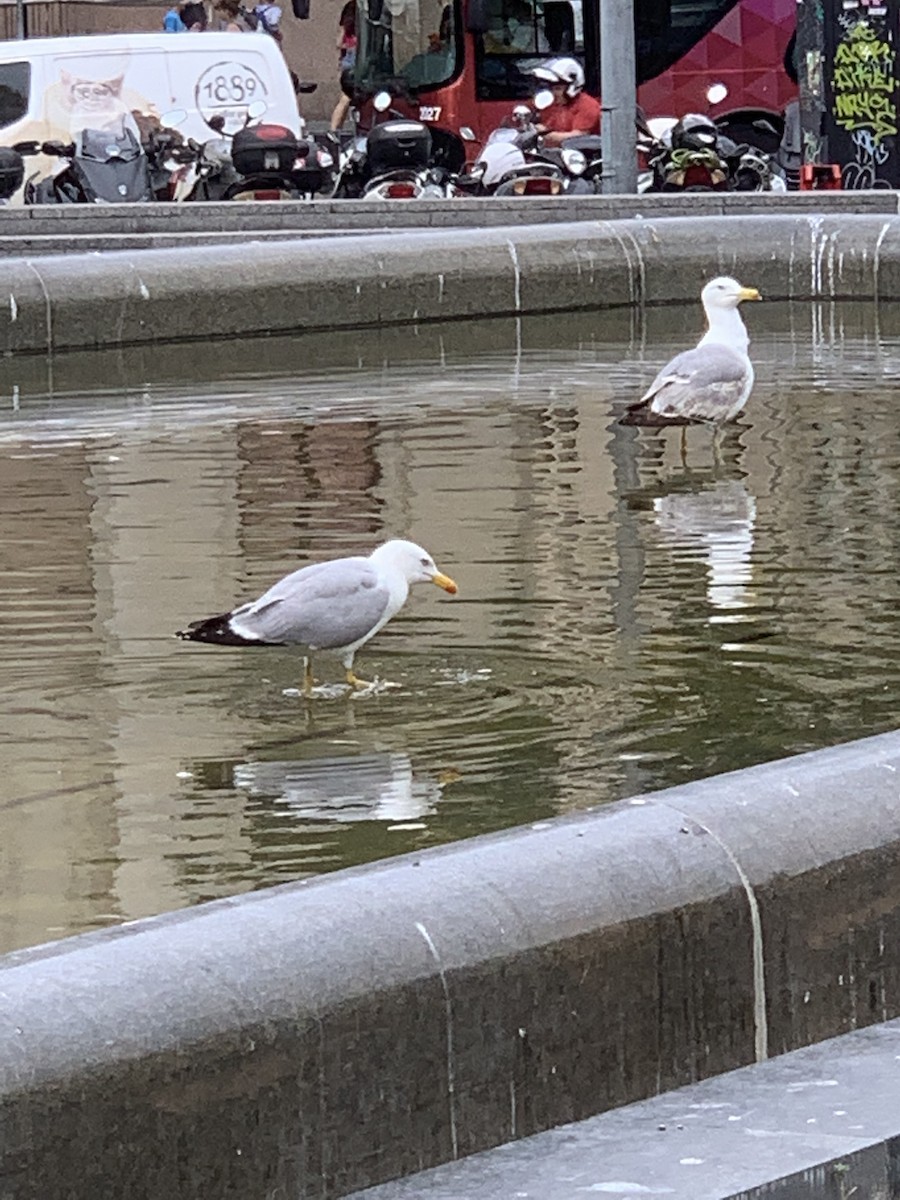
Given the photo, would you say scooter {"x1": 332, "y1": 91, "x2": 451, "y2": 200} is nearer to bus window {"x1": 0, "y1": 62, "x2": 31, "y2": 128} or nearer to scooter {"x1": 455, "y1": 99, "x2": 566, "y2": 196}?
scooter {"x1": 455, "y1": 99, "x2": 566, "y2": 196}

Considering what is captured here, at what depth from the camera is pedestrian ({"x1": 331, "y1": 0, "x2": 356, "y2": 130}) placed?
28.7 m

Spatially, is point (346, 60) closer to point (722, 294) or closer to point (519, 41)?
point (519, 41)

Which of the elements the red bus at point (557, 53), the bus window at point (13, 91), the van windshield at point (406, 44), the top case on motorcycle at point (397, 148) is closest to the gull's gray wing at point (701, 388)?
the top case on motorcycle at point (397, 148)

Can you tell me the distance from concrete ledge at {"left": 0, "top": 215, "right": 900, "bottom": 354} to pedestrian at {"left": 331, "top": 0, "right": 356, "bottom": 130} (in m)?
12.8

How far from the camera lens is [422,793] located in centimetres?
555

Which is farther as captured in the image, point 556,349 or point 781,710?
point 556,349

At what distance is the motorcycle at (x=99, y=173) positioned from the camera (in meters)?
21.7

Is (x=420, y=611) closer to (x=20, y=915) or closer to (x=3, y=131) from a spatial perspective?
(x=20, y=915)

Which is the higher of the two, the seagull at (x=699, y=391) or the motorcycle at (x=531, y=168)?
the motorcycle at (x=531, y=168)

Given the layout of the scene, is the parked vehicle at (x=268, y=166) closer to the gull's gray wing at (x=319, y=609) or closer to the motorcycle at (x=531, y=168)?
the motorcycle at (x=531, y=168)

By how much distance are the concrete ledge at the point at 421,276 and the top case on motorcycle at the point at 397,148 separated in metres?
6.38

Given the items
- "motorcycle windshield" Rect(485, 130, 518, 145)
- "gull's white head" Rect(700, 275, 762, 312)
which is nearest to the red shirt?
"motorcycle windshield" Rect(485, 130, 518, 145)

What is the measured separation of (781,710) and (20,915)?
6.44ft

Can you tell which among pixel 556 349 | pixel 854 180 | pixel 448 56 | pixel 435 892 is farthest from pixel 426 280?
pixel 448 56
